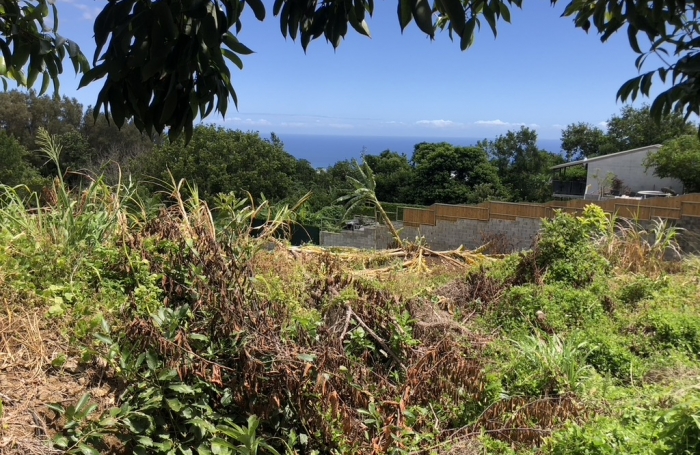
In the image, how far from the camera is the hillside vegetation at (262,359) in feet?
8.31

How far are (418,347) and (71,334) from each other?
75.9 inches

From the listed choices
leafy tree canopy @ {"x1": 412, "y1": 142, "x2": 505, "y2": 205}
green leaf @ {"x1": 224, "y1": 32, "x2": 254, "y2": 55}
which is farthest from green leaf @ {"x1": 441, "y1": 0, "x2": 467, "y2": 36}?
leafy tree canopy @ {"x1": 412, "y1": 142, "x2": 505, "y2": 205}

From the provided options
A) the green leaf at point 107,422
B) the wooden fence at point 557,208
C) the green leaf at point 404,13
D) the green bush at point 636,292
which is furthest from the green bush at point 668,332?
the wooden fence at point 557,208

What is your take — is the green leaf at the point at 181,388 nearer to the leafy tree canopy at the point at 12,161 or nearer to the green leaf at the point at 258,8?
the green leaf at the point at 258,8

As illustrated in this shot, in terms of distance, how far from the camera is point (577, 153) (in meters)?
40.9

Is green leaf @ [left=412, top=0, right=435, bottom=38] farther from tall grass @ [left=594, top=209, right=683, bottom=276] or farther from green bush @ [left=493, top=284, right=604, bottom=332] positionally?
tall grass @ [left=594, top=209, right=683, bottom=276]

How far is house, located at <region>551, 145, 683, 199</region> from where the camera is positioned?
26.0 metres

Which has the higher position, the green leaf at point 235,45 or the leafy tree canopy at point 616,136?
the leafy tree canopy at point 616,136

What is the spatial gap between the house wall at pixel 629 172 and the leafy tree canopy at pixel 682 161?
92.2 inches

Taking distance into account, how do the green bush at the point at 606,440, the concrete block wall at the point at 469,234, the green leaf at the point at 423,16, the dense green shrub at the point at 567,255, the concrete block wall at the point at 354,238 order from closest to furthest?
A: the green leaf at the point at 423,16
the green bush at the point at 606,440
the dense green shrub at the point at 567,255
the concrete block wall at the point at 469,234
the concrete block wall at the point at 354,238

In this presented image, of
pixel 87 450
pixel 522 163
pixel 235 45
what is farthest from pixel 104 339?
pixel 522 163

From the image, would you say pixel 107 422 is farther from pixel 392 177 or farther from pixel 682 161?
pixel 392 177

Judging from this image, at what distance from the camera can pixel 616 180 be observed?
87.9 ft

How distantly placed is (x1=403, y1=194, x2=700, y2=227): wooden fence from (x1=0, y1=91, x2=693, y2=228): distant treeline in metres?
10.6
